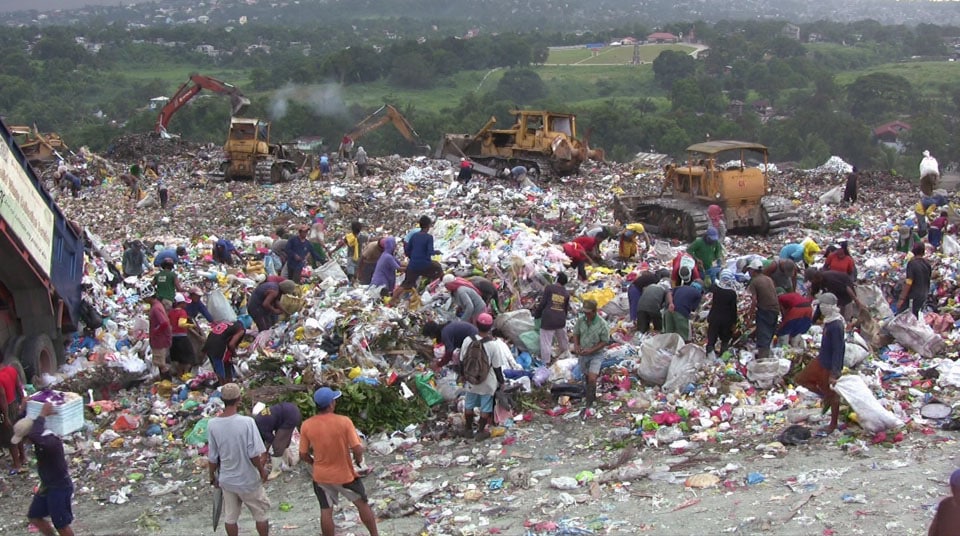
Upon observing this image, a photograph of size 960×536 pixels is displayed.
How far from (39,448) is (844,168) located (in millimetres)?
19928

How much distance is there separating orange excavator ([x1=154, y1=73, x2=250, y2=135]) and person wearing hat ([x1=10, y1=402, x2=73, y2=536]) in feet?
77.4

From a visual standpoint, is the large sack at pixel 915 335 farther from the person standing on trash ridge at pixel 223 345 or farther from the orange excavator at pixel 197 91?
the orange excavator at pixel 197 91

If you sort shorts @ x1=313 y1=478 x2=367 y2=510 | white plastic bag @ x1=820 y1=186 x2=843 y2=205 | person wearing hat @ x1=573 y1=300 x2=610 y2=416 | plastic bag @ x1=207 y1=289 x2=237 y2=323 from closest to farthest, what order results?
shorts @ x1=313 y1=478 x2=367 y2=510 → person wearing hat @ x1=573 y1=300 x2=610 y2=416 → plastic bag @ x1=207 y1=289 x2=237 y2=323 → white plastic bag @ x1=820 y1=186 x2=843 y2=205

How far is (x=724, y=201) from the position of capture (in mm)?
16016

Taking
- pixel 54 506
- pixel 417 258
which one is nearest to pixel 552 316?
pixel 417 258

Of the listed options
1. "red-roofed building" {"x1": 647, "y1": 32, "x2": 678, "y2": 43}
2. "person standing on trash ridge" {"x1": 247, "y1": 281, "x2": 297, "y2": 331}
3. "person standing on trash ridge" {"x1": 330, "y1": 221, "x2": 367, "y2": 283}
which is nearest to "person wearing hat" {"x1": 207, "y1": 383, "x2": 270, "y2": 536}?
"person standing on trash ridge" {"x1": 247, "y1": 281, "x2": 297, "y2": 331}

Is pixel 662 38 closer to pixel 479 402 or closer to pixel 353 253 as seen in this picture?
pixel 353 253

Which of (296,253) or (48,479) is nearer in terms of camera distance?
(48,479)

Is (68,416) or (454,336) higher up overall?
(454,336)

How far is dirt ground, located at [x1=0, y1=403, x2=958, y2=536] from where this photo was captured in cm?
617

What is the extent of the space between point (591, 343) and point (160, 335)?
4245mm

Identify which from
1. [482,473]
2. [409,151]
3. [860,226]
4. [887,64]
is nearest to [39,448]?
[482,473]

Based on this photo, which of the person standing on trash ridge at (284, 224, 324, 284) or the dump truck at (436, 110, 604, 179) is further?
the dump truck at (436, 110, 604, 179)

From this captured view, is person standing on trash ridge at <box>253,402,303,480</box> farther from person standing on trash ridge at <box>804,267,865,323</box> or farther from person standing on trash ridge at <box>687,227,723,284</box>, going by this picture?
person standing on trash ridge at <box>687,227,723,284</box>
